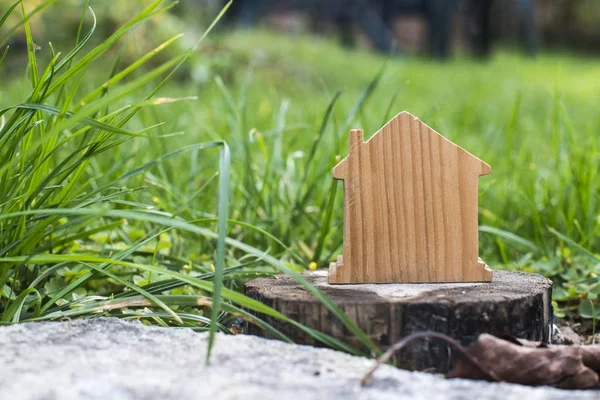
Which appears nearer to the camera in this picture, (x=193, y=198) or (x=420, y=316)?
(x=420, y=316)

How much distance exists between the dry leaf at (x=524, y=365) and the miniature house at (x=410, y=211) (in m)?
0.32

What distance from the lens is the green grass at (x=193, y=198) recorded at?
1593mm

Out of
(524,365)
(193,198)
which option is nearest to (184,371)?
(524,365)

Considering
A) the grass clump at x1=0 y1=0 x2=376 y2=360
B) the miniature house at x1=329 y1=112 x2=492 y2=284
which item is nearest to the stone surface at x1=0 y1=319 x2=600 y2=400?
the grass clump at x1=0 y1=0 x2=376 y2=360

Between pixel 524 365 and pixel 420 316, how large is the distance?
0.73ft

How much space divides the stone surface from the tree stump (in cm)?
10

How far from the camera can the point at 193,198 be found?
2.45 meters

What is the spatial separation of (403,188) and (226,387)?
714 mm

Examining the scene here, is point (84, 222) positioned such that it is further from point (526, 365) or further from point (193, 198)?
point (526, 365)

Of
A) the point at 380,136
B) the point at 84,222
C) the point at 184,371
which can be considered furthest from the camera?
the point at 84,222

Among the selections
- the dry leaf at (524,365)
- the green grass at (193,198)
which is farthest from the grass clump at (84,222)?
the dry leaf at (524,365)

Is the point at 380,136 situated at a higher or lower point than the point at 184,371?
higher

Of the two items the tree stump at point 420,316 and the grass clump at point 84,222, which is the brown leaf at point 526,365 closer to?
the tree stump at point 420,316

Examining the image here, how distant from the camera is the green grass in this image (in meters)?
1.59
